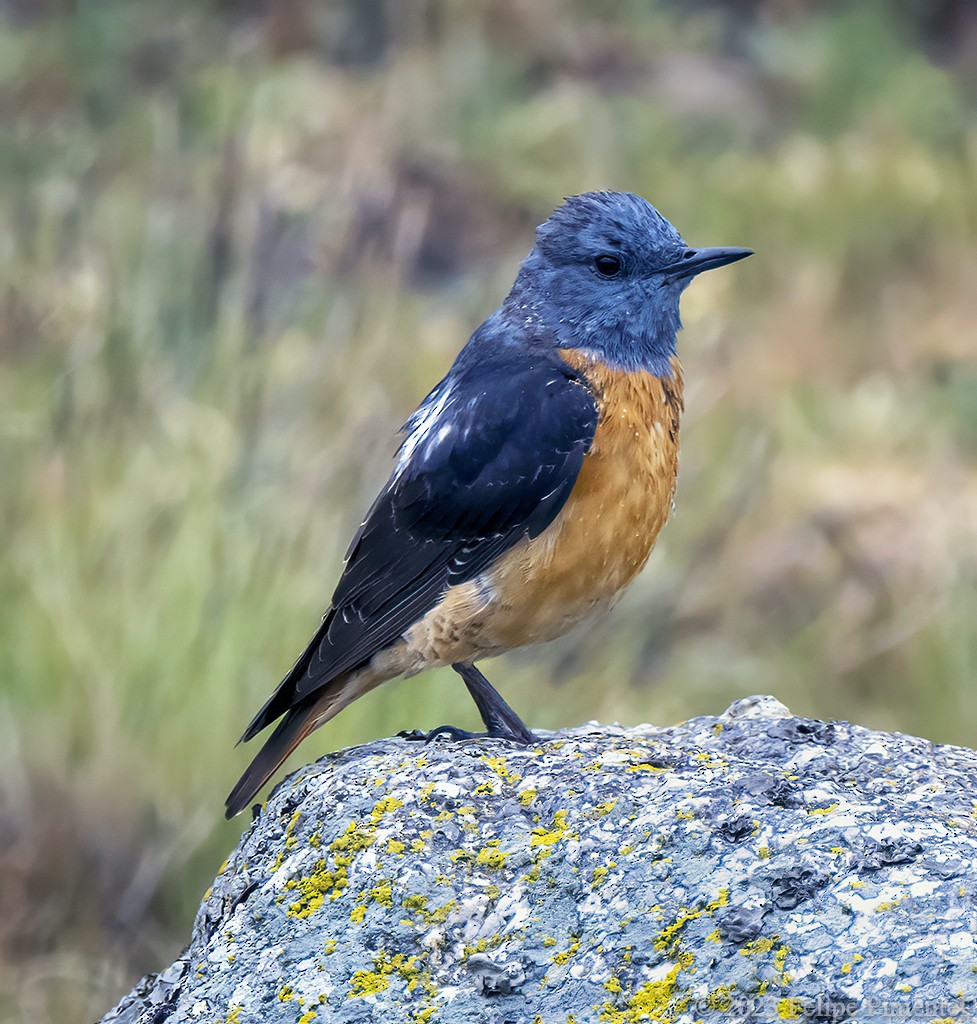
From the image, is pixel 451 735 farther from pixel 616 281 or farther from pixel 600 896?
pixel 616 281

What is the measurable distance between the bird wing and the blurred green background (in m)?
0.94

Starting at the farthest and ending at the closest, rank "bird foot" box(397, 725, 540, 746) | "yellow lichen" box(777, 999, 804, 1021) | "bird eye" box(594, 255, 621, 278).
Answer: "bird eye" box(594, 255, 621, 278)
"bird foot" box(397, 725, 540, 746)
"yellow lichen" box(777, 999, 804, 1021)

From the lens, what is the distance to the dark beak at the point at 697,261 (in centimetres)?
400

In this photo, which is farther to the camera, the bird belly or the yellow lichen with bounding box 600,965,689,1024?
the bird belly

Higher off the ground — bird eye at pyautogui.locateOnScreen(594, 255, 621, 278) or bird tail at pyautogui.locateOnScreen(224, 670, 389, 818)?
bird eye at pyautogui.locateOnScreen(594, 255, 621, 278)

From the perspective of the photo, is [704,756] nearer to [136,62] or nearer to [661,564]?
[661,564]

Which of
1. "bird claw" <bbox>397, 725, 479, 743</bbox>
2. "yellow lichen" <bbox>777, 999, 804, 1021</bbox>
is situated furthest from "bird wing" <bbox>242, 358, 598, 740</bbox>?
"yellow lichen" <bbox>777, 999, 804, 1021</bbox>

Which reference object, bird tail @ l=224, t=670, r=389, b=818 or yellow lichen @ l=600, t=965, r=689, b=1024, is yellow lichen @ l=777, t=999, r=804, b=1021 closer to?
yellow lichen @ l=600, t=965, r=689, b=1024

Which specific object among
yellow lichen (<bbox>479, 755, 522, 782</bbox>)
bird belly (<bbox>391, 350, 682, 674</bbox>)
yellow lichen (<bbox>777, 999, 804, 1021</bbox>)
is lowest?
yellow lichen (<bbox>777, 999, 804, 1021</bbox>)

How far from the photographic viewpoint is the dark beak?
4.00m

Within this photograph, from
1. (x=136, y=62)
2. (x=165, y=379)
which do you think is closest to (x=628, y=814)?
(x=165, y=379)

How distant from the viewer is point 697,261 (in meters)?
4.05

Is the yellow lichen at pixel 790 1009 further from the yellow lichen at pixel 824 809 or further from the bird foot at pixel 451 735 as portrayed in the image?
the bird foot at pixel 451 735

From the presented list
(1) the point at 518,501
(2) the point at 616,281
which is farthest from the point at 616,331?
(1) the point at 518,501
